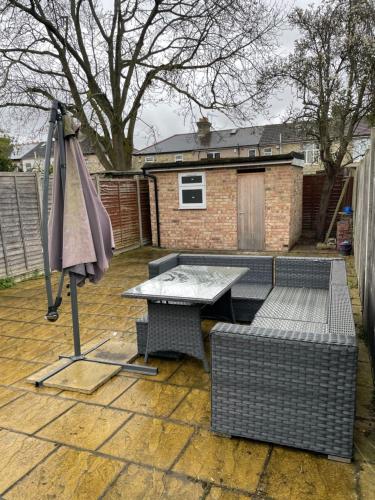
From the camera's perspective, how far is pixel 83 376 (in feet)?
11.0

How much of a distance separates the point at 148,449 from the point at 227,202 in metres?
8.23

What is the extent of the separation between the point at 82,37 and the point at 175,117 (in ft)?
13.8

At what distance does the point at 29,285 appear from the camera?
7.03 m

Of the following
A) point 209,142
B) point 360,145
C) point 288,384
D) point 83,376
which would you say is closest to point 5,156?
point 83,376

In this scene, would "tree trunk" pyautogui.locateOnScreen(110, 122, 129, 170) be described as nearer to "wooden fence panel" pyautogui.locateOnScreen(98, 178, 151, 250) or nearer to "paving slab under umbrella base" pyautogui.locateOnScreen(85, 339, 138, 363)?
"wooden fence panel" pyautogui.locateOnScreen(98, 178, 151, 250)

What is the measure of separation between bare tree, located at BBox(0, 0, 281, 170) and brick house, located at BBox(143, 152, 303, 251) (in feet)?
10.0

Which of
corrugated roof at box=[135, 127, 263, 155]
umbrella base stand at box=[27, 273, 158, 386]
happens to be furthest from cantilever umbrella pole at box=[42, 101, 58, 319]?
corrugated roof at box=[135, 127, 263, 155]

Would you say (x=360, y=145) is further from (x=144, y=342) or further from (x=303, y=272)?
(x=144, y=342)

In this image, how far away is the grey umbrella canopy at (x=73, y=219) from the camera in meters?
3.04

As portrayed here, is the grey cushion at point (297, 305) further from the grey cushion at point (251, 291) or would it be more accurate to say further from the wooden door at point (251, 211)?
the wooden door at point (251, 211)

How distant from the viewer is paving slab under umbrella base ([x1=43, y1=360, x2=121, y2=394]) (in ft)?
10.5

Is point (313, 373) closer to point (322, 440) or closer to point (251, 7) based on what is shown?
point (322, 440)

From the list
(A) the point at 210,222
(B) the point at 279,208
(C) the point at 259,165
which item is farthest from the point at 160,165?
(B) the point at 279,208

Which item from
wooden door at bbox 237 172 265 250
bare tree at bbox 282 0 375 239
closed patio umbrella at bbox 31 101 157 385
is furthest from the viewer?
wooden door at bbox 237 172 265 250
